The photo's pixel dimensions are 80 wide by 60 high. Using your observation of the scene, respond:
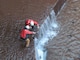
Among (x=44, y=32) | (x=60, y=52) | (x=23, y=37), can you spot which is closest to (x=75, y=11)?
(x=44, y=32)

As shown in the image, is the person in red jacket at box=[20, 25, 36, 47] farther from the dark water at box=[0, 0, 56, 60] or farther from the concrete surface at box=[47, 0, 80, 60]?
the concrete surface at box=[47, 0, 80, 60]

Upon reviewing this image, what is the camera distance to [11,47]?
51.8 inches

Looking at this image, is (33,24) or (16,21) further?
(16,21)

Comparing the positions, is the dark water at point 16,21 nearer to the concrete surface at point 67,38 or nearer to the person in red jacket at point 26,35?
the person in red jacket at point 26,35

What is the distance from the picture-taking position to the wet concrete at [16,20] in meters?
1.28

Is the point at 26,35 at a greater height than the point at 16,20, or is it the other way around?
the point at 16,20

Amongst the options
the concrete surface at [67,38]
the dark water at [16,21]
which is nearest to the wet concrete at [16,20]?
the dark water at [16,21]

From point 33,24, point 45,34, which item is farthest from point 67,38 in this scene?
point 33,24

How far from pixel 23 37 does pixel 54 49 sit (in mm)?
213

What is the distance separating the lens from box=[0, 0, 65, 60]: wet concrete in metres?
1.28

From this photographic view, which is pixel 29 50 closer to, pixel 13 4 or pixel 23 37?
pixel 23 37

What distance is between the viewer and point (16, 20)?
1.56 m

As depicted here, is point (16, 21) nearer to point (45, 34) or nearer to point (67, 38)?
point (45, 34)

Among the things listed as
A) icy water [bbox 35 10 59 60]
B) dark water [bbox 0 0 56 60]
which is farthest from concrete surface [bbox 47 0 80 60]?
dark water [bbox 0 0 56 60]
